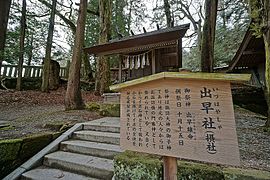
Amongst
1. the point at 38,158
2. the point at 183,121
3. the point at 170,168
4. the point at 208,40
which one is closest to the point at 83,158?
the point at 38,158

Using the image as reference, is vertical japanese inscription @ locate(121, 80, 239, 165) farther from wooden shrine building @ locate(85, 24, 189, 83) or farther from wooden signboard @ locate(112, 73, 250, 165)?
wooden shrine building @ locate(85, 24, 189, 83)

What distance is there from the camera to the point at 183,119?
1.85 meters

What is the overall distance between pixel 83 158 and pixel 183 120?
2.48 meters

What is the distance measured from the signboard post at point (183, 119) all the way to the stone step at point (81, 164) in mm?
1106

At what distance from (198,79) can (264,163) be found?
1867mm

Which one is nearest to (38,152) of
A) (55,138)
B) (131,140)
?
(55,138)

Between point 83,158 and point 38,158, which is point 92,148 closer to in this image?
point 83,158

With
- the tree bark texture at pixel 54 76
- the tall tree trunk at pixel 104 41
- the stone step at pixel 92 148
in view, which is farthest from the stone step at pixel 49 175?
the tree bark texture at pixel 54 76

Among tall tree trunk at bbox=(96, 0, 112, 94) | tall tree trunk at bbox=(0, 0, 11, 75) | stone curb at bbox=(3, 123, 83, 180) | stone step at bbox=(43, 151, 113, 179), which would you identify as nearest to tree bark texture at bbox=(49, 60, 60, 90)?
tall tree trunk at bbox=(0, 0, 11, 75)

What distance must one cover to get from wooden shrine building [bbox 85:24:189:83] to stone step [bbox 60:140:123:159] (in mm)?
4266

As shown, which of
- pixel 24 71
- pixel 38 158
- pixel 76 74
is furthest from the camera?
pixel 24 71

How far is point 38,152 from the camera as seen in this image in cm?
382

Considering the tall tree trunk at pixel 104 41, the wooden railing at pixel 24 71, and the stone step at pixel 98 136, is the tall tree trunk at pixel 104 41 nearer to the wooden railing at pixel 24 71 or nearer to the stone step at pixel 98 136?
the stone step at pixel 98 136

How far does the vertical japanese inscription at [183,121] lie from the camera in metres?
1.69
